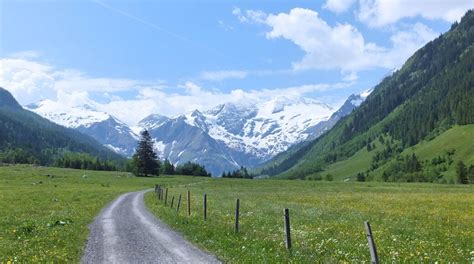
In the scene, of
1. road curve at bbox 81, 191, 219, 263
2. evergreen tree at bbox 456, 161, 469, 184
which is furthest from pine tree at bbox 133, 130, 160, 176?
road curve at bbox 81, 191, 219, 263

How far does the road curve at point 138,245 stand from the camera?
65.0 ft

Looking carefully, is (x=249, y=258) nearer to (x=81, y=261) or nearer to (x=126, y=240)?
(x=81, y=261)

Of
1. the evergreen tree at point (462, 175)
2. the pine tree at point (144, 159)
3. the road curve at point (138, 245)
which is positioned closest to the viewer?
the road curve at point (138, 245)

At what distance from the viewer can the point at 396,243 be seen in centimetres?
2064

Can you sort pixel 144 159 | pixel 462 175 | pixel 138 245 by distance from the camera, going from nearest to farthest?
pixel 138 245 < pixel 462 175 < pixel 144 159

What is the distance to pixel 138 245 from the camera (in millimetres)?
23719

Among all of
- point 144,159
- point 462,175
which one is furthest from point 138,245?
point 462,175

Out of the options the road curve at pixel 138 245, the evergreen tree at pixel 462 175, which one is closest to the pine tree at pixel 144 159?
the evergreen tree at pixel 462 175

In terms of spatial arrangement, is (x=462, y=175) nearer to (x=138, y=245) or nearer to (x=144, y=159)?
(x=144, y=159)

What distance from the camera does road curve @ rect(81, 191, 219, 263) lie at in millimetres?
19797

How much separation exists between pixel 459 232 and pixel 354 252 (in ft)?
35.1

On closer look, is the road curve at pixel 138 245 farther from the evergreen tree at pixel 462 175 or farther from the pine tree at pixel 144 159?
the evergreen tree at pixel 462 175

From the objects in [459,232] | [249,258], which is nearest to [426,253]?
[249,258]

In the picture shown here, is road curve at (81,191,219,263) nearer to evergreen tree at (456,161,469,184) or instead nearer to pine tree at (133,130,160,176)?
pine tree at (133,130,160,176)
